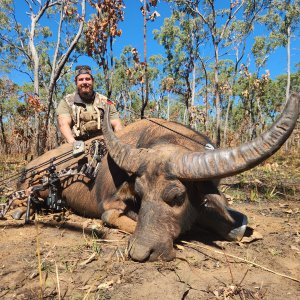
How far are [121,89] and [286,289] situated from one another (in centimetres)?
5071

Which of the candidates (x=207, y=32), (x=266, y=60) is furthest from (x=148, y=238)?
(x=266, y=60)

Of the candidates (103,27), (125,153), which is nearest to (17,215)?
(125,153)

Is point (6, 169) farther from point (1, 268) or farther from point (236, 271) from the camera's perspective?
point (236, 271)

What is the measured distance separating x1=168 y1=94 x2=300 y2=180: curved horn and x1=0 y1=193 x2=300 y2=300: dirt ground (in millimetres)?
738

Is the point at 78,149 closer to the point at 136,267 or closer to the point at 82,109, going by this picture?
the point at 82,109

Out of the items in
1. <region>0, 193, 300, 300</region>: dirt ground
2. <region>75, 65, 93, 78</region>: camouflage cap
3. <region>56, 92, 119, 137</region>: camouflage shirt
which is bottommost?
<region>0, 193, 300, 300</region>: dirt ground

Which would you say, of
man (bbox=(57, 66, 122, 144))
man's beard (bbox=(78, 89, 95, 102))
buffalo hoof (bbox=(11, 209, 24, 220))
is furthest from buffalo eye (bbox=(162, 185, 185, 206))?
man's beard (bbox=(78, 89, 95, 102))

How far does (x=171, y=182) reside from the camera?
9.93 feet

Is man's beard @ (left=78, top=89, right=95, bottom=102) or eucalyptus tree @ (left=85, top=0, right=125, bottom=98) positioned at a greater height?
eucalyptus tree @ (left=85, top=0, right=125, bottom=98)

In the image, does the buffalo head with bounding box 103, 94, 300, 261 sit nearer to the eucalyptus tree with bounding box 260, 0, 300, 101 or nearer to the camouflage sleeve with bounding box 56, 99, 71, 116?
the camouflage sleeve with bounding box 56, 99, 71, 116

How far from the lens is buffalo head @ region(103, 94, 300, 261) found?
2736 millimetres

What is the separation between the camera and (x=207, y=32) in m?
28.8

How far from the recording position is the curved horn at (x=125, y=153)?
3326 mm

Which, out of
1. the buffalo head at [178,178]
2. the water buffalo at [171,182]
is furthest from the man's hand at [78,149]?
the buffalo head at [178,178]
